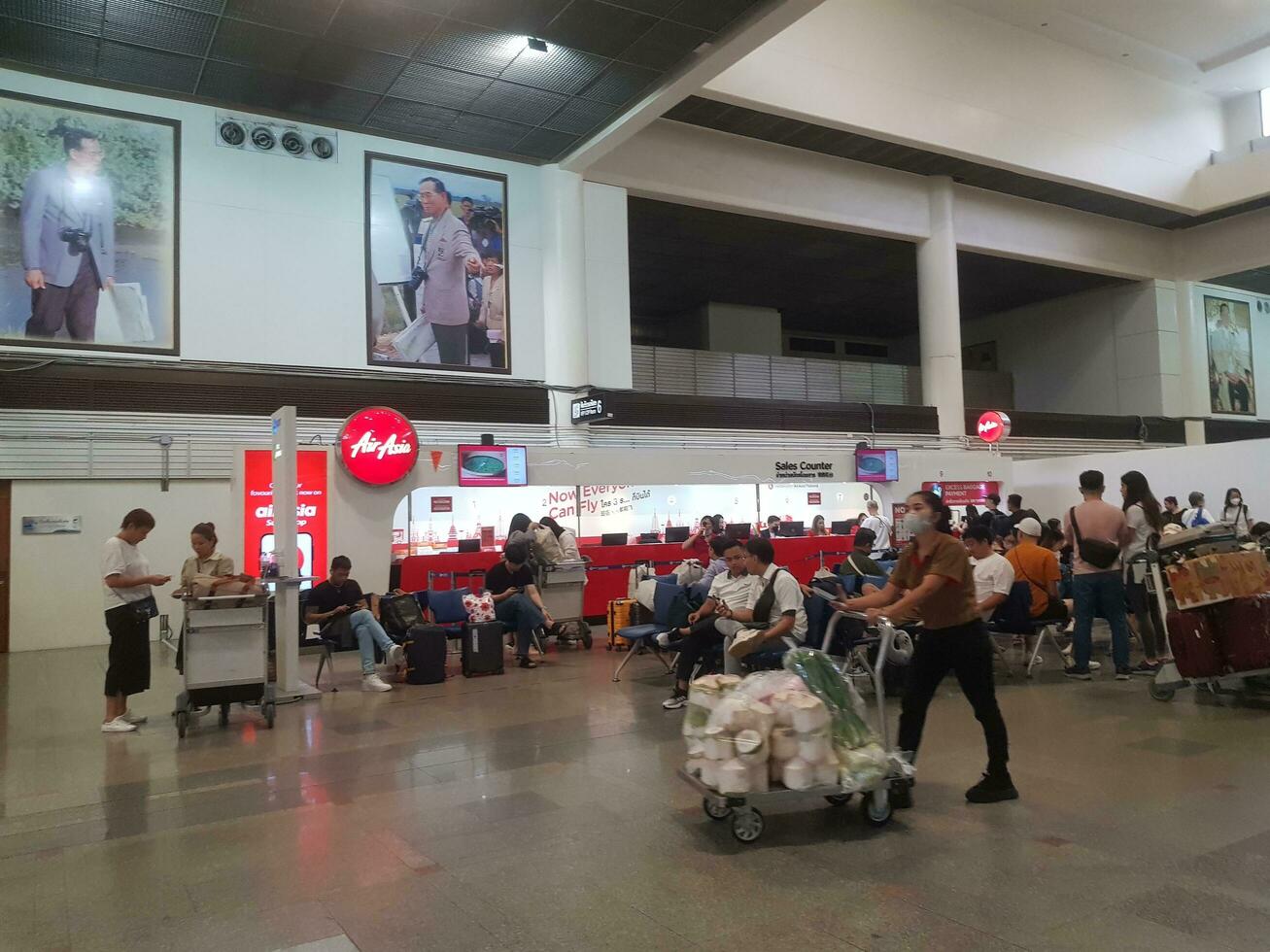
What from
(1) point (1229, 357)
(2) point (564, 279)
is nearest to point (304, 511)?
(2) point (564, 279)

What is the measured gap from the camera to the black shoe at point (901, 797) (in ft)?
12.9

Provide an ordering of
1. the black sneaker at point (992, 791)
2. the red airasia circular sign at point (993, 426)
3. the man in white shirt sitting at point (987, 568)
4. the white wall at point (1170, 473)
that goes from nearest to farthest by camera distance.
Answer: the black sneaker at point (992, 791), the man in white shirt sitting at point (987, 568), the white wall at point (1170, 473), the red airasia circular sign at point (993, 426)

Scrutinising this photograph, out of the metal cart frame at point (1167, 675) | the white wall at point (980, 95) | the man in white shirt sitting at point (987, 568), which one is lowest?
the metal cart frame at point (1167, 675)

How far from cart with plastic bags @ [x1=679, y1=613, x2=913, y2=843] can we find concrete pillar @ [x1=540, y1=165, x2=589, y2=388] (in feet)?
36.0

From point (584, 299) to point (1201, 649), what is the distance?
1066 centimetres

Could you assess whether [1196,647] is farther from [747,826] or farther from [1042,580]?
[747,826]

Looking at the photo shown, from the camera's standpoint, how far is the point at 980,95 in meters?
16.8

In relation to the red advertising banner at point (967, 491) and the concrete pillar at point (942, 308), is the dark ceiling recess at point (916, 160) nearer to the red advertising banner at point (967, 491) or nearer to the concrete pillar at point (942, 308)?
the concrete pillar at point (942, 308)

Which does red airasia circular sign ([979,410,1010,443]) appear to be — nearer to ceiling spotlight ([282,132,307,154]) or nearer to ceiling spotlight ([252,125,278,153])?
ceiling spotlight ([282,132,307,154])

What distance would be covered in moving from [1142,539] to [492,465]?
8125 millimetres

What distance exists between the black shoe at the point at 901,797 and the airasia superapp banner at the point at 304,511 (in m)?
8.35

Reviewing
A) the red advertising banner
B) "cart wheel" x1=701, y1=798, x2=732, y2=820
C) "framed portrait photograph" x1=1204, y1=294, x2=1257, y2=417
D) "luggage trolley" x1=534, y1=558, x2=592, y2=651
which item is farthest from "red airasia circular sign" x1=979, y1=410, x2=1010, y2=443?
"cart wheel" x1=701, y1=798, x2=732, y2=820

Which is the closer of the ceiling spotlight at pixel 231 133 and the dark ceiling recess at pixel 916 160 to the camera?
the ceiling spotlight at pixel 231 133

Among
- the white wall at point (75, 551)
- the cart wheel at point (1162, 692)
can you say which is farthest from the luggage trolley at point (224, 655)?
the cart wheel at point (1162, 692)
